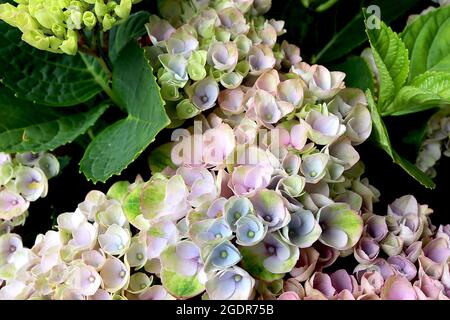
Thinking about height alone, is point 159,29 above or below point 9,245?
above

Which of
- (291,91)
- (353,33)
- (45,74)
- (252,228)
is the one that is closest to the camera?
(252,228)

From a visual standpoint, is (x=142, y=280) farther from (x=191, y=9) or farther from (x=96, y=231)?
(x=191, y=9)

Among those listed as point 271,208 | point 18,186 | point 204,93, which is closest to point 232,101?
point 204,93

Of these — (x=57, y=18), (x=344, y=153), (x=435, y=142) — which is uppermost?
(x=57, y=18)

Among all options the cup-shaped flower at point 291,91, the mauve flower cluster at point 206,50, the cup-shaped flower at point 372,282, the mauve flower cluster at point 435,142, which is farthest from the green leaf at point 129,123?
the mauve flower cluster at point 435,142

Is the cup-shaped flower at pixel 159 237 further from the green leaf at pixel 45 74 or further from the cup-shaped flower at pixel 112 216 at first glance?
the green leaf at pixel 45 74

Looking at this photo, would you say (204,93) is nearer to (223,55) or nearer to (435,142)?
(223,55)
